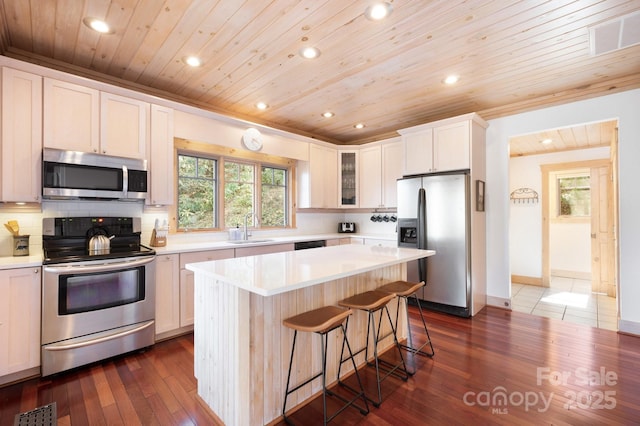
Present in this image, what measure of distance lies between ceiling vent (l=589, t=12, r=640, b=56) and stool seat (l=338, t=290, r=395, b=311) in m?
2.54

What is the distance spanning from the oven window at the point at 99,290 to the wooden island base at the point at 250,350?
3.28 ft

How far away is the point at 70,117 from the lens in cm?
254

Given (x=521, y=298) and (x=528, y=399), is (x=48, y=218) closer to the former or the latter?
(x=528, y=399)

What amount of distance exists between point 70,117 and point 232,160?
1.80m

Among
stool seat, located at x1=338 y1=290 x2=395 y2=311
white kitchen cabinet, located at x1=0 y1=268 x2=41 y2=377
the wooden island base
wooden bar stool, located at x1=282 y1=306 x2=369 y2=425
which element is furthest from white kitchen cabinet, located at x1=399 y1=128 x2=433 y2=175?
white kitchen cabinet, located at x1=0 y1=268 x2=41 y2=377

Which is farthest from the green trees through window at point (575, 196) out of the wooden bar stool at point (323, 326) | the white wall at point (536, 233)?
the wooden bar stool at point (323, 326)

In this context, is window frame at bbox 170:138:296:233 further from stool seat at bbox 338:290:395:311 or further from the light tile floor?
the light tile floor

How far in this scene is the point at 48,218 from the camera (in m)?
2.61

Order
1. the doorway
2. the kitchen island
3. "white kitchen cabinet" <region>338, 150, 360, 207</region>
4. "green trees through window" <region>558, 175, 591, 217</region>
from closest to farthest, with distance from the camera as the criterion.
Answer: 1. the kitchen island
2. the doorway
3. "white kitchen cabinet" <region>338, 150, 360, 207</region>
4. "green trees through window" <region>558, 175, 591, 217</region>

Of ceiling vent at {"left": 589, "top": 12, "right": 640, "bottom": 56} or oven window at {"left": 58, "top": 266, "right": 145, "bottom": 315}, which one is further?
oven window at {"left": 58, "top": 266, "right": 145, "bottom": 315}

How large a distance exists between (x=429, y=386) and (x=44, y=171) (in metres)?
3.47

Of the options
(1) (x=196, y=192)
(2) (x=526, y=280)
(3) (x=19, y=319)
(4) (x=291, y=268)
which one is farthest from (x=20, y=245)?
(2) (x=526, y=280)

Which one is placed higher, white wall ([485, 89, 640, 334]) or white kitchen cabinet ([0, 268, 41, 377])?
white wall ([485, 89, 640, 334])

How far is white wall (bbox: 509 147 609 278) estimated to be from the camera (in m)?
5.28
